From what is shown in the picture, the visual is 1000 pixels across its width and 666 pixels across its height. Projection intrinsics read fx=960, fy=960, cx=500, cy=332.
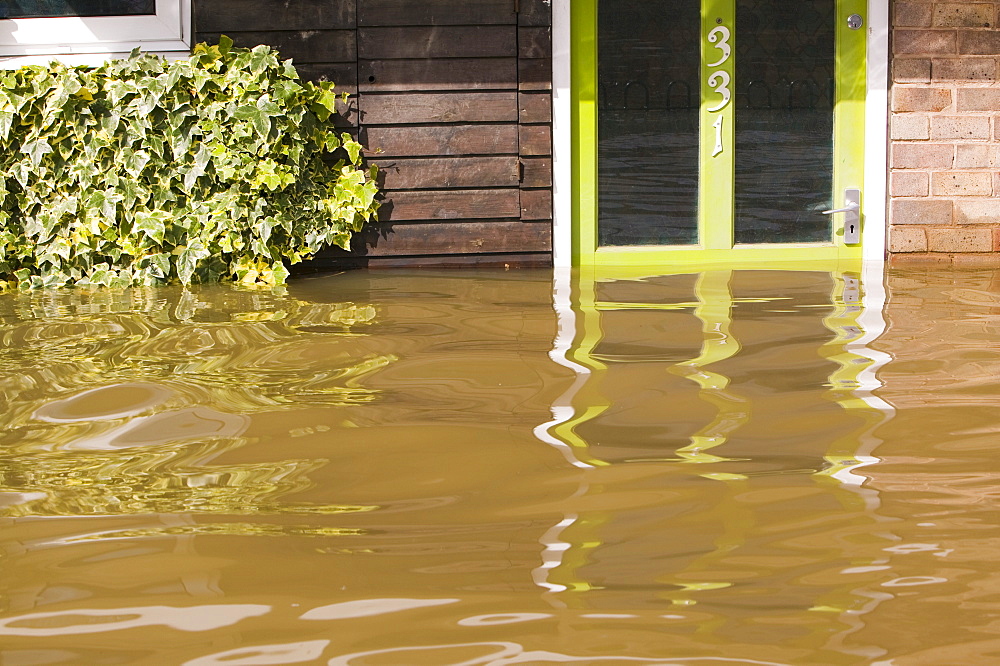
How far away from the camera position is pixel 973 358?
2.08 m

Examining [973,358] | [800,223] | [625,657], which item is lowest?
[625,657]

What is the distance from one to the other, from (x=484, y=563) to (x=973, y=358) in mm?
1449

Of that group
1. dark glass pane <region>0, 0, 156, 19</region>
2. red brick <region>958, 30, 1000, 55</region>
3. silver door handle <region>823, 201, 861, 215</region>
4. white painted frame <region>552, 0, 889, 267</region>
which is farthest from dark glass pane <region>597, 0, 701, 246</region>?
dark glass pane <region>0, 0, 156, 19</region>

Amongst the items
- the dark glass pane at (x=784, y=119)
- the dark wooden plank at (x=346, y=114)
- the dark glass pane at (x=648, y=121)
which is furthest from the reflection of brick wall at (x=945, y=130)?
the dark wooden plank at (x=346, y=114)

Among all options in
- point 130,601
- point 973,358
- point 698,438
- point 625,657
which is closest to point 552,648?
point 625,657

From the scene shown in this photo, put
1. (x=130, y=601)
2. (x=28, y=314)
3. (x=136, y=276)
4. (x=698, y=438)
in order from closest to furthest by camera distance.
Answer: (x=130, y=601) < (x=698, y=438) < (x=28, y=314) < (x=136, y=276)

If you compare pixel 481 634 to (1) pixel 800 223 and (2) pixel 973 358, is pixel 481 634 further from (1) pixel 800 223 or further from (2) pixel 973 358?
(1) pixel 800 223

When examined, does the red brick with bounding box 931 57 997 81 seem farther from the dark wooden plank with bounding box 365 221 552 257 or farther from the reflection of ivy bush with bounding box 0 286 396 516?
the reflection of ivy bush with bounding box 0 286 396 516

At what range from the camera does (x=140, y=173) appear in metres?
3.90

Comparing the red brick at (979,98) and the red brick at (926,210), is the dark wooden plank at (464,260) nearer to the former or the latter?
the red brick at (926,210)

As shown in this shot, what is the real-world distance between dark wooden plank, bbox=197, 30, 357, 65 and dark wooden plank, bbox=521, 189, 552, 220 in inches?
43.0

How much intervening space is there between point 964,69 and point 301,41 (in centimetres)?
306

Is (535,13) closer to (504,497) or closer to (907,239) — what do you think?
(907,239)

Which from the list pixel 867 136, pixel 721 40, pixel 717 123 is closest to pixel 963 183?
pixel 867 136
